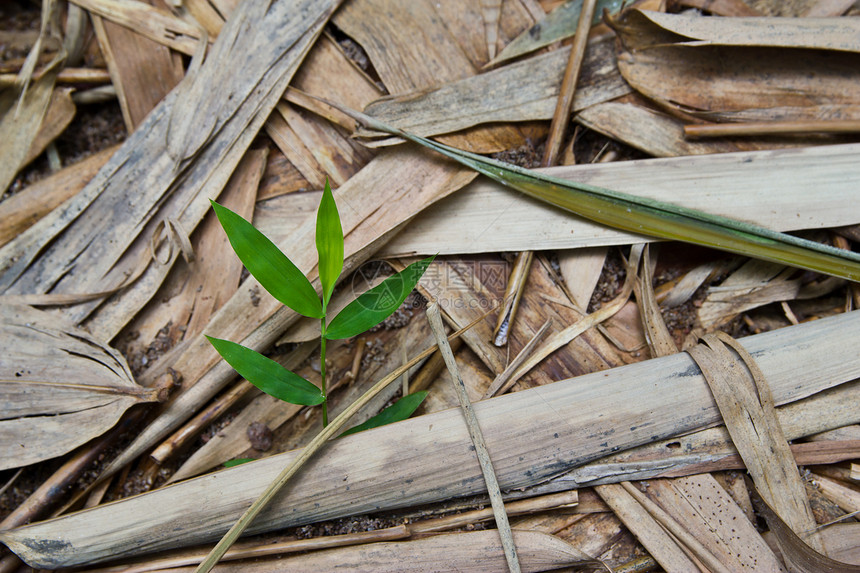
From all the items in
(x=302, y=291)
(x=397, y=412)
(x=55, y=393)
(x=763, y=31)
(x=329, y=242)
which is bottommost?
(x=55, y=393)

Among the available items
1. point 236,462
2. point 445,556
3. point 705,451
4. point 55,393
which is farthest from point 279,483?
point 705,451

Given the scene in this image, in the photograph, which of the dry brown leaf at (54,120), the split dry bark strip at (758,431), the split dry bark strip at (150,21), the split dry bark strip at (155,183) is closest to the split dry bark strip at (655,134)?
the split dry bark strip at (758,431)

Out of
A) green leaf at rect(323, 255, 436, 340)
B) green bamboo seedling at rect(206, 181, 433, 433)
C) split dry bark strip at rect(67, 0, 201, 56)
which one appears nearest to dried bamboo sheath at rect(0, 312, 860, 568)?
green bamboo seedling at rect(206, 181, 433, 433)

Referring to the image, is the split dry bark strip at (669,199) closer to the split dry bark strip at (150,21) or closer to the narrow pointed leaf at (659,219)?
the narrow pointed leaf at (659,219)

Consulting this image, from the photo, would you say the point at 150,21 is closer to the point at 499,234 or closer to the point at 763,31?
the point at 499,234

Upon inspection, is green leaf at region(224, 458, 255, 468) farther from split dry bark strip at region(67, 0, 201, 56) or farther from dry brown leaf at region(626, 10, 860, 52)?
dry brown leaf at region(626, 10, 860, 52)

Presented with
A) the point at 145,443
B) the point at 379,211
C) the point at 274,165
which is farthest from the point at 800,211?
the point at 145,443
